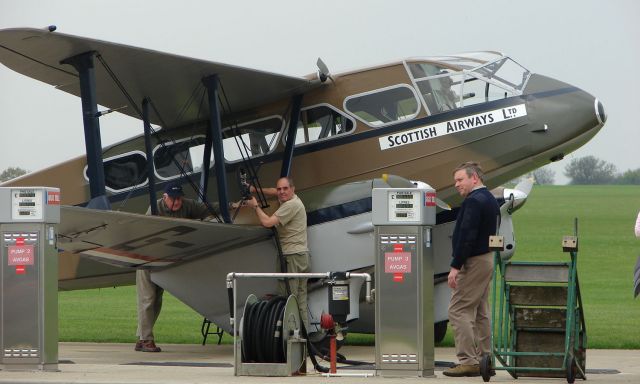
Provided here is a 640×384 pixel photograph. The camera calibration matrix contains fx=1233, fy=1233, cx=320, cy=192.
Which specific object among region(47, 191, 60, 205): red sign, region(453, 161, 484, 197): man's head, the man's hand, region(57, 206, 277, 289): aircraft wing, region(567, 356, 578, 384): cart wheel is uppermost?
region(453, 161, 484, 197): man's head

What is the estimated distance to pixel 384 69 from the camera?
52.9ft

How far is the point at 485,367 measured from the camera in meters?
11.3

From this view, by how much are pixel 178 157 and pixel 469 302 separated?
6.45m

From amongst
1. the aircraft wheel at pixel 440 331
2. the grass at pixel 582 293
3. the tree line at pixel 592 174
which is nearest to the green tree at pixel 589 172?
the tree line at pixel 592 174

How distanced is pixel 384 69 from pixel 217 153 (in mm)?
2446

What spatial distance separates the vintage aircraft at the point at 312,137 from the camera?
15.3 metres

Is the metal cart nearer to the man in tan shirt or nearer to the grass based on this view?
the man in tan shirt

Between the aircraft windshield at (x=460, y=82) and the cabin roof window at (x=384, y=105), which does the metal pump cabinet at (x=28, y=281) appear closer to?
the cabin roof window at (x=384, y=105)

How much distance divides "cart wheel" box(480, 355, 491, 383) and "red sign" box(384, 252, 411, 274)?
1.19 metres

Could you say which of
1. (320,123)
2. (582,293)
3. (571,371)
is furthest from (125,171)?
(582,293)

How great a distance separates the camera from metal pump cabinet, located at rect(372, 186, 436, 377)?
11812mm

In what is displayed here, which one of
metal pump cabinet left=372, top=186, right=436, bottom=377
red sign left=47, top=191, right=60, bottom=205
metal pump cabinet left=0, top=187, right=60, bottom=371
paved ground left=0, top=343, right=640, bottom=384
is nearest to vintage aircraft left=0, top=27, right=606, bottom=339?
paved ground left=0, top=343, right=640, bottom=384

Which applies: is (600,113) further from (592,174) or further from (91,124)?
(592,174)

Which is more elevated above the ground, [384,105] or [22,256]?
[384,105]
